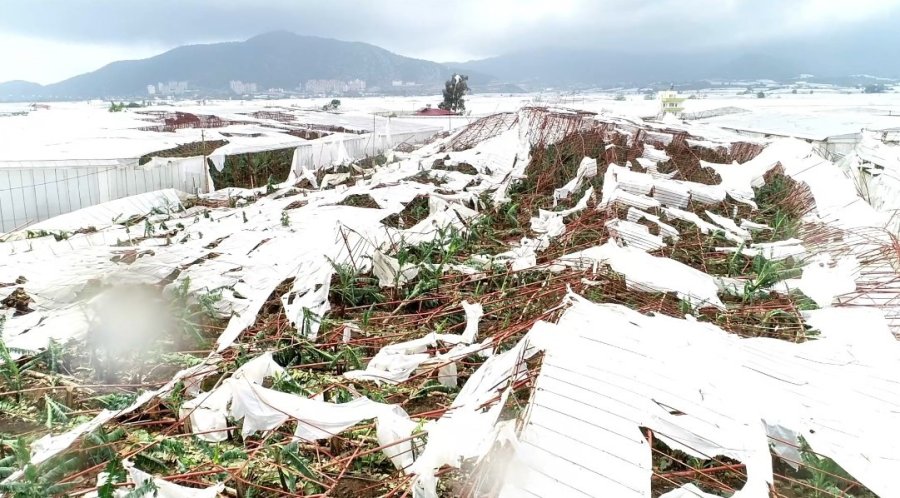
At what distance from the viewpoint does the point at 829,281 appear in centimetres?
378

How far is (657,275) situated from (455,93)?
92.5 ft

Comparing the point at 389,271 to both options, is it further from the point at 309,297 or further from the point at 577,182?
the point at 577,182

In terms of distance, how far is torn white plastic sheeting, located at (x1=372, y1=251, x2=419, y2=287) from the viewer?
4266 mm

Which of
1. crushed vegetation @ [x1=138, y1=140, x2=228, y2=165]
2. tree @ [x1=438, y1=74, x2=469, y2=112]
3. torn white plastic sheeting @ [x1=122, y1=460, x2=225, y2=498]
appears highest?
tree @ [x1=438, y1=74, x2=469, y2=112]

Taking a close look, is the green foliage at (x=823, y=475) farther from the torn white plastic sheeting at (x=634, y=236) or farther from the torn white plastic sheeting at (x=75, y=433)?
the torn white plastic sheeting at (x=75, y=433)

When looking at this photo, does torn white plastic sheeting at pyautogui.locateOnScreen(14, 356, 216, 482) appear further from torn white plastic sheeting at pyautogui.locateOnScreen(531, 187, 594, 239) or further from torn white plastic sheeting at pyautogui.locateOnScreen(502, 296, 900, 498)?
torn white plastic sheeting at pyautogui.locateOnScreen(531, 187, 594, 239)

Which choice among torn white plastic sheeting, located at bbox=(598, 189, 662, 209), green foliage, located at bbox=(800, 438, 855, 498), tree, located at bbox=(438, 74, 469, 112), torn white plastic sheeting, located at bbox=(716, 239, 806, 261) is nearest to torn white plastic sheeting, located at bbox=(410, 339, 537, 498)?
green foliage, located at bbox=(800, 438, 855, 498)

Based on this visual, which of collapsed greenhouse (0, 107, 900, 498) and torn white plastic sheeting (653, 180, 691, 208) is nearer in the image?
collapsed greenhouse (0, 107, 900, 498)

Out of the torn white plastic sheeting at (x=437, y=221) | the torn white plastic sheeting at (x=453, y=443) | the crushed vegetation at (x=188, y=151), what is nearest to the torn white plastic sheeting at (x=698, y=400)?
the torn white plastic sheeting at (x=453, y=443)

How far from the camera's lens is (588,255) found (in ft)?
13.6

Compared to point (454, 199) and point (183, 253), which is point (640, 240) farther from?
point (183, 253)

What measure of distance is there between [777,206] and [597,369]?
19.1ft

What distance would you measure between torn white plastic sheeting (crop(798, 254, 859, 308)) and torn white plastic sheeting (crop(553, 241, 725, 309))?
2.05ft

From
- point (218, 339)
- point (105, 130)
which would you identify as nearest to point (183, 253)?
point (218, 339)
